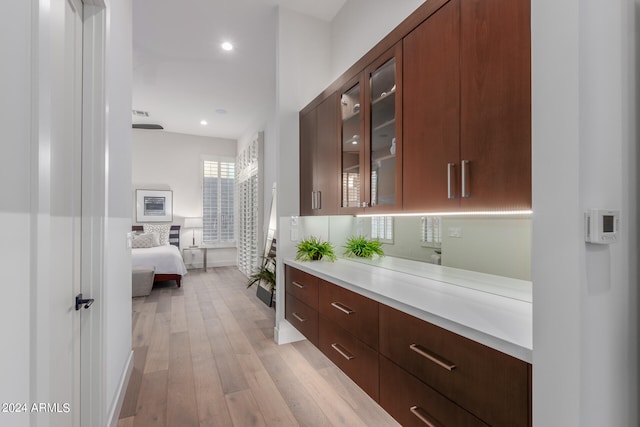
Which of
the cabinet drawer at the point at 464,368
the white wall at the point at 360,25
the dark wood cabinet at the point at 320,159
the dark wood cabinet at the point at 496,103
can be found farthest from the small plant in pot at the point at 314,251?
the white wall at the point at 360,25

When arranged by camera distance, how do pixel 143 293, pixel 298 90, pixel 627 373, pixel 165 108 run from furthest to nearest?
pixel 165 108 → pixel 143 293 → pixel 298 90 → pixel 627 373

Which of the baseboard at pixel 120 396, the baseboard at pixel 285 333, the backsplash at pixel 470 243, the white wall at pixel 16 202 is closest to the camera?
the white wall at pixel 16 202

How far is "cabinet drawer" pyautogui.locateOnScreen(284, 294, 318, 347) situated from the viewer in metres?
2.28

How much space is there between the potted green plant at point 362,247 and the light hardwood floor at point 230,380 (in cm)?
96

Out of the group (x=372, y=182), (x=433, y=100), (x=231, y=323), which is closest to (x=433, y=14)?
(x=433, y=100)

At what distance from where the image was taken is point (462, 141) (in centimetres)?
138

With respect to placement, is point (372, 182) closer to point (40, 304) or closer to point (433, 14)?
point (433, 14)

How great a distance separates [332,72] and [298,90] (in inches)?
17.8

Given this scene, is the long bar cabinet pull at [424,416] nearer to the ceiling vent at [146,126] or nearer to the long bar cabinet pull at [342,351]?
the long bar cabinet pull at [342,351]

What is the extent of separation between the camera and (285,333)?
9.70 ft

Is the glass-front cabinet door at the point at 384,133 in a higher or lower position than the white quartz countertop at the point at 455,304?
higher

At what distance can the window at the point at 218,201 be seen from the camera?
7.25m

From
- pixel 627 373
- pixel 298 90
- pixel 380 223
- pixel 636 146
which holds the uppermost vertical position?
pixel 298 90

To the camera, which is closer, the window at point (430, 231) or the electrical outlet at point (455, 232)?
the electrical outlet at point (455, 232)
